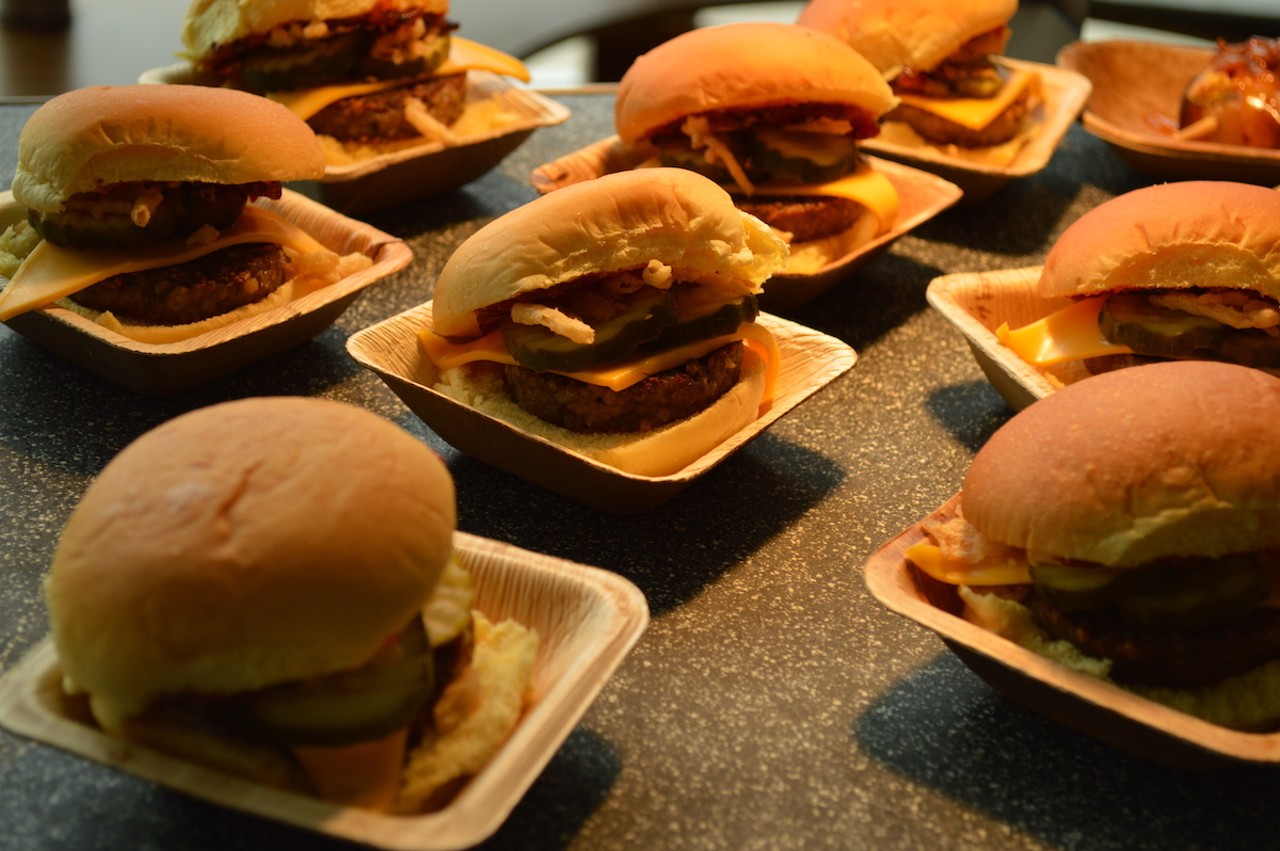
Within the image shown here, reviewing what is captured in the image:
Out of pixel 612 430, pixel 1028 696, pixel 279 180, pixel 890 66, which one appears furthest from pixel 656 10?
pixel 1028 696

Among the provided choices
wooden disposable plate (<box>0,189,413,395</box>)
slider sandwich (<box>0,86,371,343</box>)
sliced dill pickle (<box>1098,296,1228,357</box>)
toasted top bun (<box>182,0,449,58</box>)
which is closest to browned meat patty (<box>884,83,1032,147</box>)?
sliced dill pickle (<box>1098,296,1228,357</box>)

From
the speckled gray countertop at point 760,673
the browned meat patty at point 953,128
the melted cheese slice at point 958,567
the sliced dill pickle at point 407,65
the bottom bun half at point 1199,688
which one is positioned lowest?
the speckled gray countertop at point 760,673

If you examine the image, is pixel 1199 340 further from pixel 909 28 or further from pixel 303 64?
pixel 303 64

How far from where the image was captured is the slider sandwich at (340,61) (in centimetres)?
295

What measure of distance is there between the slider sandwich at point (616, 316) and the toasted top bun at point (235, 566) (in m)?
0.67

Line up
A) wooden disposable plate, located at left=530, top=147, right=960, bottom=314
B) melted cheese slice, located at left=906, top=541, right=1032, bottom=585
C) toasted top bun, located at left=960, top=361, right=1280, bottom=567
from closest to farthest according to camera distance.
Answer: toasted top bun, located at left=960, top=361, right=1280, bottom=567 → melted cheese slice, located at left=906, top=541, right=1032, bottom=585 → wooden disposable plate, located at left=530, top=147, right=960, bottom=314

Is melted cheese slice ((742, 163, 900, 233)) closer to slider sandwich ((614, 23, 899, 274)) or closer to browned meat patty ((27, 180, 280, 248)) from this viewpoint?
slider sandwich ((614, 23, 899, 274))

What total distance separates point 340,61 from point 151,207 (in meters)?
0.95

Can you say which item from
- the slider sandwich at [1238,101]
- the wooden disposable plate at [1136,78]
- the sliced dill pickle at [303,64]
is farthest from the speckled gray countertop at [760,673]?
the wooden disposable plate at [1136,78]

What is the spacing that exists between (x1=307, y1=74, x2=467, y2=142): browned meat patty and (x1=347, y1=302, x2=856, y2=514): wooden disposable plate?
98 centimetres

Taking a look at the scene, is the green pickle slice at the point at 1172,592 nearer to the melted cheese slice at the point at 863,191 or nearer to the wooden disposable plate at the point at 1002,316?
the wooden disposable plate at the point at 1002,316

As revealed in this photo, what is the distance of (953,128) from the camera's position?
3.32 m

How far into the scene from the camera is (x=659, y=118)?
2789 mm

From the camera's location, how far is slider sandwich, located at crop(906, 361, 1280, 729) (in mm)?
1473
